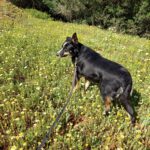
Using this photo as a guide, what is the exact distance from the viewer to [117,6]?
95.6 feet

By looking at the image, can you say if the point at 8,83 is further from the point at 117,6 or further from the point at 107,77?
the point at 117,6

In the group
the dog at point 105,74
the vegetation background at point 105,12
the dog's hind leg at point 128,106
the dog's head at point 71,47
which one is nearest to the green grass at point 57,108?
the dog's hind leg at point 128,106

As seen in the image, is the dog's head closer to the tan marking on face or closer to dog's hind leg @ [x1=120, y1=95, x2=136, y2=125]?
the tan marking on face

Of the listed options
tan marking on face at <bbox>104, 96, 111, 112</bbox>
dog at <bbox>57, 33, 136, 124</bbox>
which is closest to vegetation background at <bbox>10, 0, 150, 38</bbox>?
dog at <bbox>57, 33, 136, 124</bbox>

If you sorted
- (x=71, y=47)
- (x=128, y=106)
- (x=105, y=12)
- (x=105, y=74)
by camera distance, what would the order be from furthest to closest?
(x=105, y=12) → (x=71, y=47) → (x=105, y=74) → (x=128, y=106)

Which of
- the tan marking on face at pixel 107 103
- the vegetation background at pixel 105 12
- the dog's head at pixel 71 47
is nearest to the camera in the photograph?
the tan marking on face at pixel 107 103

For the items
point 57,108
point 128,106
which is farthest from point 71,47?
point 128,106

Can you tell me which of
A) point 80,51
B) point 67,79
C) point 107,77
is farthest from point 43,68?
point 107,77

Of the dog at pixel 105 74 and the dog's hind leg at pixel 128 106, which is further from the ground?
the dog at pixel 105 74

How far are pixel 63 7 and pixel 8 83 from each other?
24.1 metres

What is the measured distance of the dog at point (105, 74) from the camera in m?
4.59

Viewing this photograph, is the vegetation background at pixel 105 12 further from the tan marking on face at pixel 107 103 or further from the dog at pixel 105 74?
the tan marking on face at pixel 107 103

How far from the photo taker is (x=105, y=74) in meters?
4.90

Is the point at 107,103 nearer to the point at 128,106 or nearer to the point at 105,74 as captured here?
the point at 128,106
